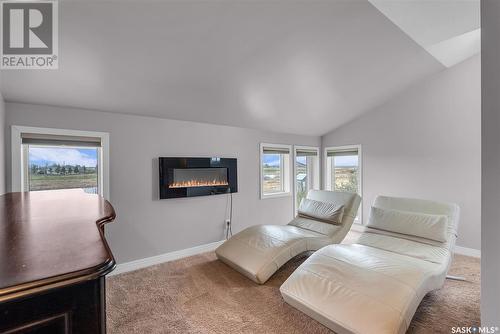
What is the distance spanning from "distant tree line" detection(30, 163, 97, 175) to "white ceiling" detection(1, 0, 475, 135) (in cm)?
69

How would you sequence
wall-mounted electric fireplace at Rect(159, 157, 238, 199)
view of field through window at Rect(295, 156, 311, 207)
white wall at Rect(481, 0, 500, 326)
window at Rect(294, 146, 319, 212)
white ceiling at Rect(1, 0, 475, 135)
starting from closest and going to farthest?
white wall at Rect(481, 0, 500, 326), white ceiling at Rect(1, 0, 475, 135), wall-mounted electric fireplace at Rect(159, 157, 238, 199), window at Rect(294, 146, 319, 212), view of field through window at Rect(295, 156, 311, 207)

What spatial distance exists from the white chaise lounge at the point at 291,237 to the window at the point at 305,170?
114 centimetres

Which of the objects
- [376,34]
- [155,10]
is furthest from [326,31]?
[155,10]

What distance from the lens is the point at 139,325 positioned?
191 cm

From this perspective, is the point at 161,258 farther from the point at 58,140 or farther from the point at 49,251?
the point at 49,251

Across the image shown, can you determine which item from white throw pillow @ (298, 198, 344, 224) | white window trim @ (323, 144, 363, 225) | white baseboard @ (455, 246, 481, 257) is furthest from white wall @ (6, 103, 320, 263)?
white baseboard @ (455, 246, 481, 257)

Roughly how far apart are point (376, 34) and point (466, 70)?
6.90ft

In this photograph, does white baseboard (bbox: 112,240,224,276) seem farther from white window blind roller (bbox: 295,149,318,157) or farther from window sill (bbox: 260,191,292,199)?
white window blind roller (bbox: 295,149,318,157)

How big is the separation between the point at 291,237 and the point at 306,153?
249 centimetres

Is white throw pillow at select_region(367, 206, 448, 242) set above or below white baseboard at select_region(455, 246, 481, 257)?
above

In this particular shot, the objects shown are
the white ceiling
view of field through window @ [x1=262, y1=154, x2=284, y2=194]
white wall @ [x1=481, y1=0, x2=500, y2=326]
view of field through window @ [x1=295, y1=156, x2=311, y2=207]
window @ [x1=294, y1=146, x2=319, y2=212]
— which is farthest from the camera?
view of field through window @ [x1=295, y1=156, x2=311, y2=207]

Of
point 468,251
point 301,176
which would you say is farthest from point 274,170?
point 468,251

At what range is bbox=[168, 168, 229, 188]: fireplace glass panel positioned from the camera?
3254 mm

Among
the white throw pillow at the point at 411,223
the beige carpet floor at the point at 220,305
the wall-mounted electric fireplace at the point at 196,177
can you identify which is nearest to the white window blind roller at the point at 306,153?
the wall-mounted electric fireplace at the point at 196,177
